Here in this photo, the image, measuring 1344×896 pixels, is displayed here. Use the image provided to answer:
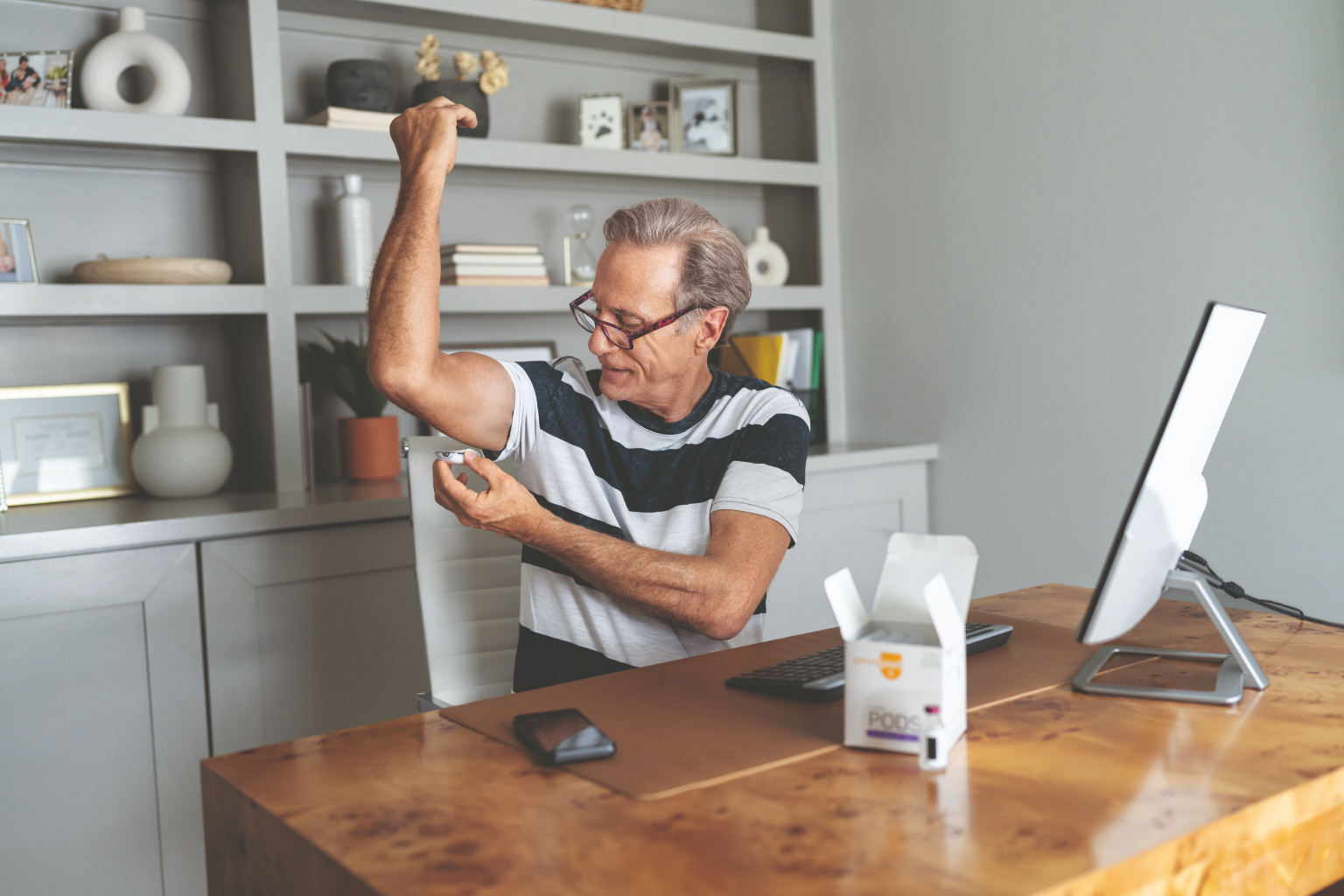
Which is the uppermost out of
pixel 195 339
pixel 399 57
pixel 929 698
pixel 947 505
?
pixel 399 57

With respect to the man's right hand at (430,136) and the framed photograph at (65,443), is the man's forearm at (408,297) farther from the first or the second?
the framed photograph at (65,443)

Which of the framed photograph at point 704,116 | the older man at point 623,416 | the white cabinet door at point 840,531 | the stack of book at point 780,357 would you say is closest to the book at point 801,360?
the stack of book at point 780,357

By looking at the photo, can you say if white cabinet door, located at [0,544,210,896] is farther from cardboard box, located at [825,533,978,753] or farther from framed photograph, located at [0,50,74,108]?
cardboard box, located at [825,533,978,753]

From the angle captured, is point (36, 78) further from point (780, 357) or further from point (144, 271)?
point (780, 357)

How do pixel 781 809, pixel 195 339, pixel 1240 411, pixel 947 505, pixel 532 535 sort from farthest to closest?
pixel 947 505 < pixel 195 339 < pixel 1240 411 < pixel 532 535 < pixel 781 809

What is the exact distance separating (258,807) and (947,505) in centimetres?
250

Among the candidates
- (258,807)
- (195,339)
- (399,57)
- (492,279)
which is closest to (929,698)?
(258,807)

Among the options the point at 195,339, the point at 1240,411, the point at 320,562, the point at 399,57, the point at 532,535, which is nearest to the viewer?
the point at 532,535

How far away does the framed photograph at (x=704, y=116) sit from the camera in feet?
10.5

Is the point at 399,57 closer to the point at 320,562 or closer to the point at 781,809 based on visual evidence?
the point at 320,562

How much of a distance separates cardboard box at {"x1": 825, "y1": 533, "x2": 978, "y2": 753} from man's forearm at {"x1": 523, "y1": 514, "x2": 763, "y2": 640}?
0.41 meters

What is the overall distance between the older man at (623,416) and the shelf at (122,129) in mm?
1042

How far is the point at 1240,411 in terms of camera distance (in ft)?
7.89

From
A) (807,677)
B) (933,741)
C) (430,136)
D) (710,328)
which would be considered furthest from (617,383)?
(933,741)
